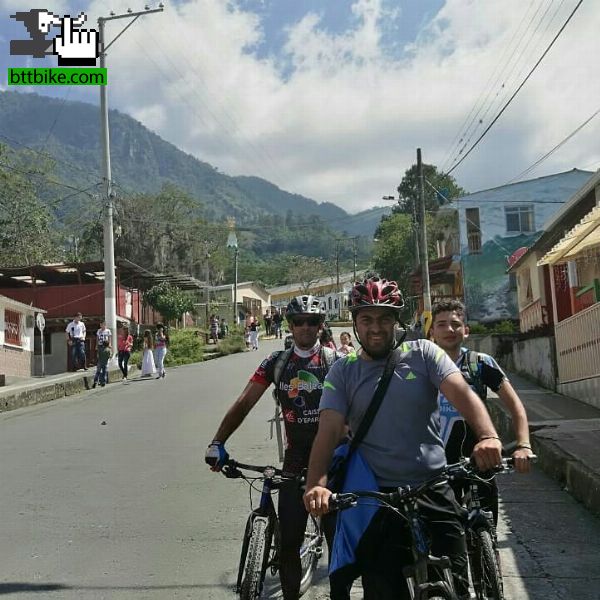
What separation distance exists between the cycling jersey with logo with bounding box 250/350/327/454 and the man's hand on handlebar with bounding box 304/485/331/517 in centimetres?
147

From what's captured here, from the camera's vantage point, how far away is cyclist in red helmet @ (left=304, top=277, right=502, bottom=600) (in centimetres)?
295

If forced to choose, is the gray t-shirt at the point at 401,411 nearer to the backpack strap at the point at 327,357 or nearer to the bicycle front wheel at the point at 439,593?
the bicycle front wheel at the point at 439,593

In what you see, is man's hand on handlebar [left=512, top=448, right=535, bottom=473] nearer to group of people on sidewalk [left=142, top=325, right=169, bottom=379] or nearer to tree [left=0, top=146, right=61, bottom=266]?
group of people on sidewalk [left=142, top=325, right=169, bottom=379]

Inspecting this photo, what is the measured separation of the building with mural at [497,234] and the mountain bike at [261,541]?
35145 mm

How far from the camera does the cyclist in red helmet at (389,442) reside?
2.95m

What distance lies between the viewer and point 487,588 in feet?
11.7

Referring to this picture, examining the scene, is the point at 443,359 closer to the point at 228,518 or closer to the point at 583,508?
the point at 228,518

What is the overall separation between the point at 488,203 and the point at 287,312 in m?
35.5

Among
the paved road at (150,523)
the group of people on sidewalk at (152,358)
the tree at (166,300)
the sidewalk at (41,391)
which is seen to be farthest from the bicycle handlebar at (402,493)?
the tree at (166,300)

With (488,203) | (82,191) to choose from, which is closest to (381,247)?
(488,203)

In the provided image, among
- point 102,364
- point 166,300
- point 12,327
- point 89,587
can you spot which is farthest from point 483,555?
point 166,300

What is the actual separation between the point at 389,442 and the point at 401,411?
0.14 metres

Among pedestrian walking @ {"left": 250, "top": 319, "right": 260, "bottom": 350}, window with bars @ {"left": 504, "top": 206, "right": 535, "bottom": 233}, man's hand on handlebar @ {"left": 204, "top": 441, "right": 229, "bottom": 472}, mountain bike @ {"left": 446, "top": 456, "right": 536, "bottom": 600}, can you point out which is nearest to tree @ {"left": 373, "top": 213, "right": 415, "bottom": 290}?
window with bars @ {"left": 504, "top": 206, "right": 535, "bottom": 233}

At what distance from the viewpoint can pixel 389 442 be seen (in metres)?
3.09
